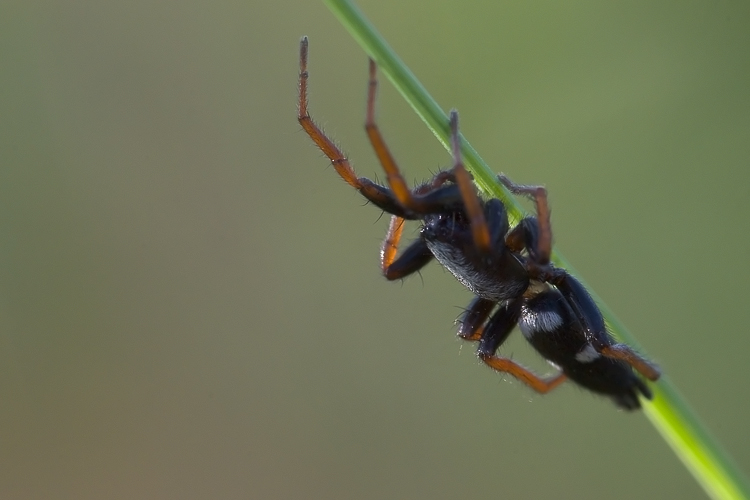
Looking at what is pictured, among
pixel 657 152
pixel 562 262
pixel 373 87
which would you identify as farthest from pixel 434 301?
pixel 373 87

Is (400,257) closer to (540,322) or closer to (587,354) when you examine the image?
(540,322)

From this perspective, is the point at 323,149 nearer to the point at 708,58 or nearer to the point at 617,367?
the point at 617,367

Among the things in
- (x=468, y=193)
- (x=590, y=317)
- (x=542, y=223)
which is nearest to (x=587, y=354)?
(x=590, y=317)

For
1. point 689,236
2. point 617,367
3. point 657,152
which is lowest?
point 689,236

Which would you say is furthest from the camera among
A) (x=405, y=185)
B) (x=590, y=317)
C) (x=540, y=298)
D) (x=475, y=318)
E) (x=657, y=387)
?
(x=475, y=318)

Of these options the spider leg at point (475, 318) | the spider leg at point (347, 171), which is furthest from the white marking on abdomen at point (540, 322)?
the spider leg at point (347, 171)
